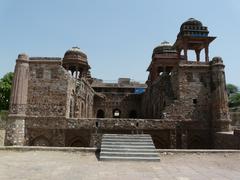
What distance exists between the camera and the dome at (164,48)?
27.7m

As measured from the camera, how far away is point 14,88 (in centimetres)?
1678

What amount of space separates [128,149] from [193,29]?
638 inches

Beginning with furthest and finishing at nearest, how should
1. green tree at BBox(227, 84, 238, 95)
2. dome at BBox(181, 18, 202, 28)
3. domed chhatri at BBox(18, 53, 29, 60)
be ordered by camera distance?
1. green tree at BBox(227, 84, 238, 95)
2. dome at BBox(181, 18, 202, 28)
3. domed chhatri at BBox(18, 53, 29, 60)

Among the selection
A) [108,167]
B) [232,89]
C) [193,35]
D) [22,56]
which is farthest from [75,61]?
[232,89]

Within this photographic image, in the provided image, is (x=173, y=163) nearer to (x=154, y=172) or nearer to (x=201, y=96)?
(x=154, y=172)

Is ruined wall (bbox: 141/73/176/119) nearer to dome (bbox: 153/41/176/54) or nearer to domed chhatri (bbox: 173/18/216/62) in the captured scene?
domed chhatri (bbox: 173/18/216/62)

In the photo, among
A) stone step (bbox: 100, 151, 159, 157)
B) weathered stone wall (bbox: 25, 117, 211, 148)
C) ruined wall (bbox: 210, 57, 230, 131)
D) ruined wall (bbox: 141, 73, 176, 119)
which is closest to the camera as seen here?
stone step (bbox: 100, 151, 159, 157)

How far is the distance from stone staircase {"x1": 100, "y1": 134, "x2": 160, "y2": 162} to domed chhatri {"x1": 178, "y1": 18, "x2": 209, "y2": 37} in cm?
1381

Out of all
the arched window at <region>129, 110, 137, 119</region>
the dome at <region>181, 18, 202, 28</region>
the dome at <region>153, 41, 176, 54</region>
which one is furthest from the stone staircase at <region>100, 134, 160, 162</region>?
the arched window at <region>129, 110, 137, 119</region>

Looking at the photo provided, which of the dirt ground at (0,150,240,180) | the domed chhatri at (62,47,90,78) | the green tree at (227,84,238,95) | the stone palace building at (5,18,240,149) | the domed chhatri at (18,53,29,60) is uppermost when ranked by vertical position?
the green tree at (227,84,238,95)

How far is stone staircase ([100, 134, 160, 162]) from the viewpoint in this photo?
9.16m

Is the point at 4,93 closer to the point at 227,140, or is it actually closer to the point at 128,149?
the point at 128,149

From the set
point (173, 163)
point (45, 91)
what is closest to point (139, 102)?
point (45, 91)

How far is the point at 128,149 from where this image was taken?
10.0m
